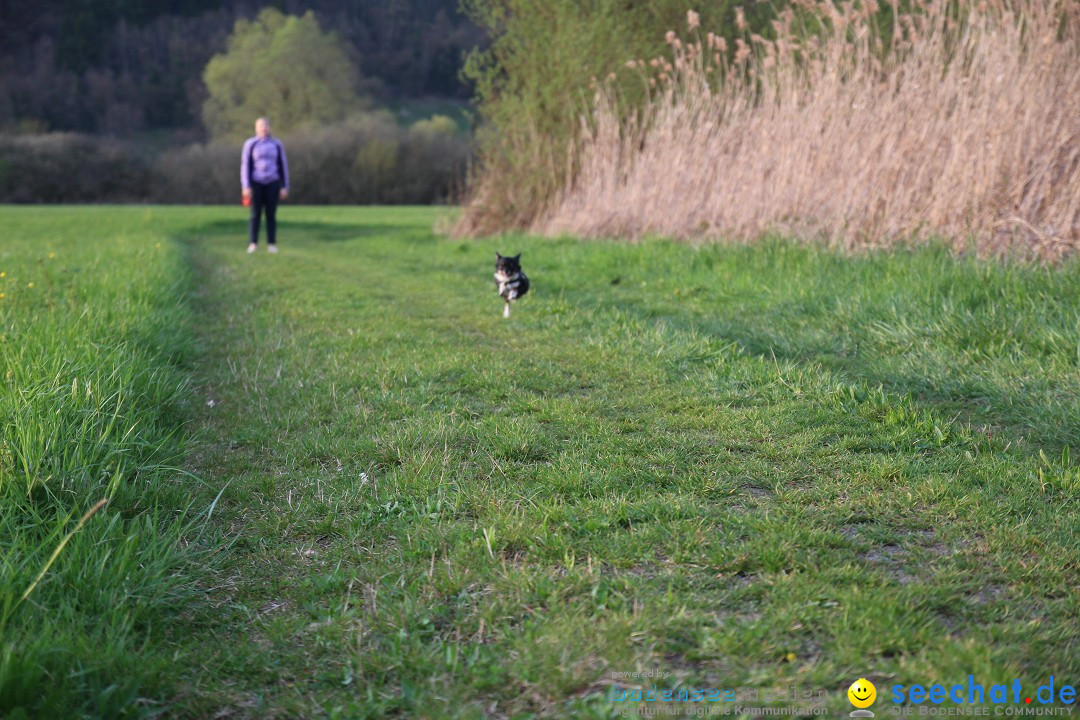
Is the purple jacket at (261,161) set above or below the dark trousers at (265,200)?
above

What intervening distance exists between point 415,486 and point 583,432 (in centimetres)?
92

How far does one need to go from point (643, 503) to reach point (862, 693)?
1168 millimetres

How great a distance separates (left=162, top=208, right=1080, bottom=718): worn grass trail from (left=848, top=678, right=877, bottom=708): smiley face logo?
0.09 feet

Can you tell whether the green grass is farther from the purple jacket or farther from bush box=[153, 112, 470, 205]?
bush box=[153, 112, 470, 205]

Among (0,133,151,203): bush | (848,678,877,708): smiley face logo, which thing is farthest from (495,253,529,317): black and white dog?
(0,133,151,203): bush

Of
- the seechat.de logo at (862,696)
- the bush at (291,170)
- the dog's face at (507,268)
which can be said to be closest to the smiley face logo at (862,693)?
the seechat.de logo at (862,696)

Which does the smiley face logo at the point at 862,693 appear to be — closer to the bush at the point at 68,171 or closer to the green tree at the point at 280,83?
the bush at the point at 68,171

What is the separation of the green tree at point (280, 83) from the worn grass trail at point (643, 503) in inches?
2074

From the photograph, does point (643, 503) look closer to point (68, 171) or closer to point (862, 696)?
point (862, 696)

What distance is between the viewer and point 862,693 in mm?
1889

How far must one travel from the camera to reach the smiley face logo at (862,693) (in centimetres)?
187

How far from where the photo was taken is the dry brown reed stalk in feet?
22.6

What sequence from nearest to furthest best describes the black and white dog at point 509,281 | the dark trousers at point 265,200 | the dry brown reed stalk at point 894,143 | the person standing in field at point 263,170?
1. the dry brown reed stalk at point 894,143
2. the black and white dog at point 509,281
3. the person standing in field at point 263,170
4. the dark trousers at point 265,200

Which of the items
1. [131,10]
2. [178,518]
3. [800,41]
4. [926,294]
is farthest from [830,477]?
[131,10]
